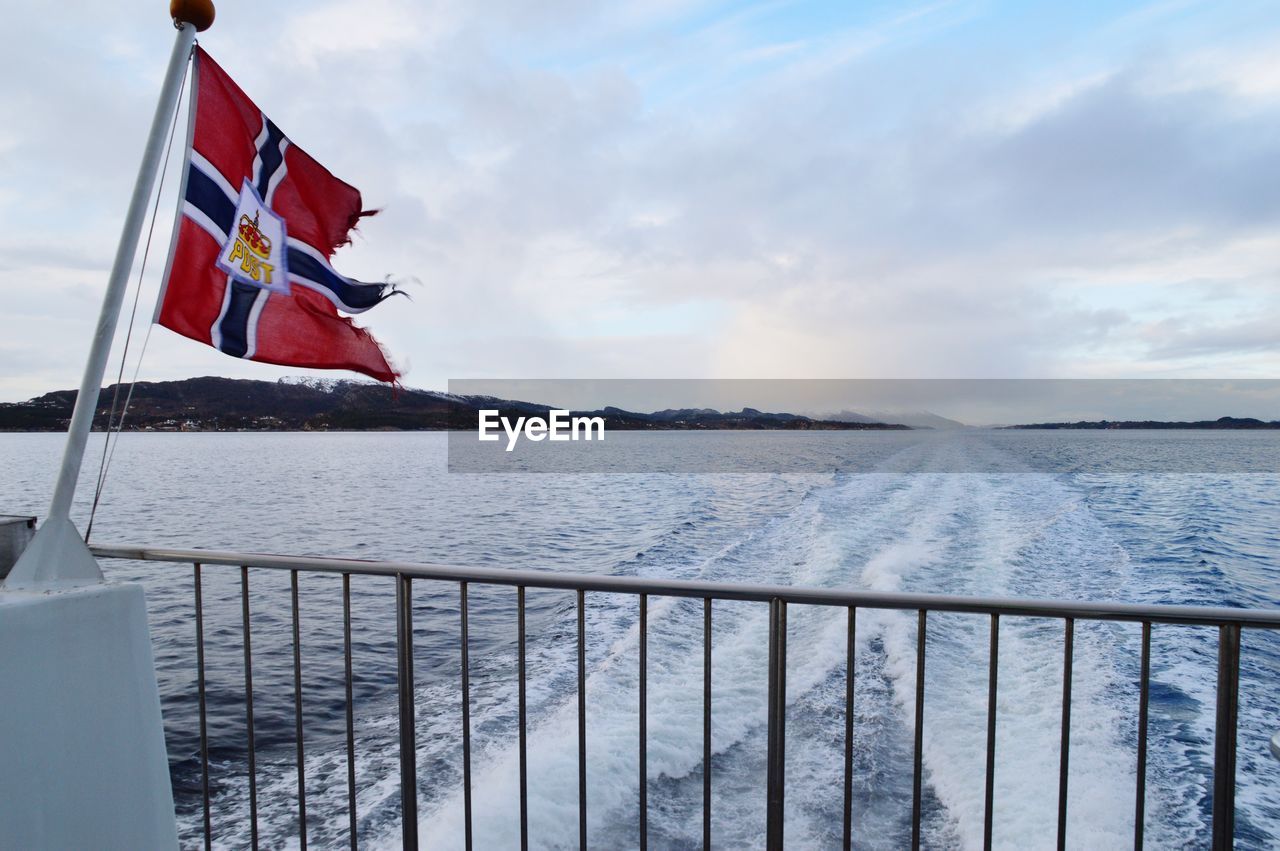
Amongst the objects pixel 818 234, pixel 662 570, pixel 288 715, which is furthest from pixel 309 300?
pixel 818 234

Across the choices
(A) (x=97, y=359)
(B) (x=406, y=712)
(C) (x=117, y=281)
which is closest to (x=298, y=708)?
(B) (x=406, y=712)

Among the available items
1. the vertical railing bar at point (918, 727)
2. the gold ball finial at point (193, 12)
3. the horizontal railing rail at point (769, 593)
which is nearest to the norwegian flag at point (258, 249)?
the gold ball finial at point (193, 12)

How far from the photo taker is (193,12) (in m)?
1.99

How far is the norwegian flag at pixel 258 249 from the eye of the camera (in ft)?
7.18

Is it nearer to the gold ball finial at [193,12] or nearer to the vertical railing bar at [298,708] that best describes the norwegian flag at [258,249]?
the gold ball finial at [193,12]

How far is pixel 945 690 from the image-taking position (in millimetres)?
7270

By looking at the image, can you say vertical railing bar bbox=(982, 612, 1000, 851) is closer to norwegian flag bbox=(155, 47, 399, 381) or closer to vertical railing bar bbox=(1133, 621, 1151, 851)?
vertical railing bar bbox=(1133, 621, 1151, 851)

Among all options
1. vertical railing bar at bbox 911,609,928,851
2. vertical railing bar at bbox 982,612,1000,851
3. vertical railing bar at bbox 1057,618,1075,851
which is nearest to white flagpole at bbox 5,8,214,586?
vertical railing bar at bbox 911,609,928,851

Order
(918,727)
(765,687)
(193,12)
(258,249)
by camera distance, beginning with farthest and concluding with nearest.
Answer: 1. (765,687)
2. (258,249)
3. (193,12)
4. (918,727)

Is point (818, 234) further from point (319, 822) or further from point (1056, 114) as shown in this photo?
point (319, 822)

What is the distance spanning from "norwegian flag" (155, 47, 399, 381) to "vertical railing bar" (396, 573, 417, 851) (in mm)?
873

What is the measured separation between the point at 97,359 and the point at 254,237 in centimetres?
76

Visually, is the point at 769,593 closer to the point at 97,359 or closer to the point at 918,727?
the point at 918,727

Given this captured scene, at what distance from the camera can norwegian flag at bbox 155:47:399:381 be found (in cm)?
219
